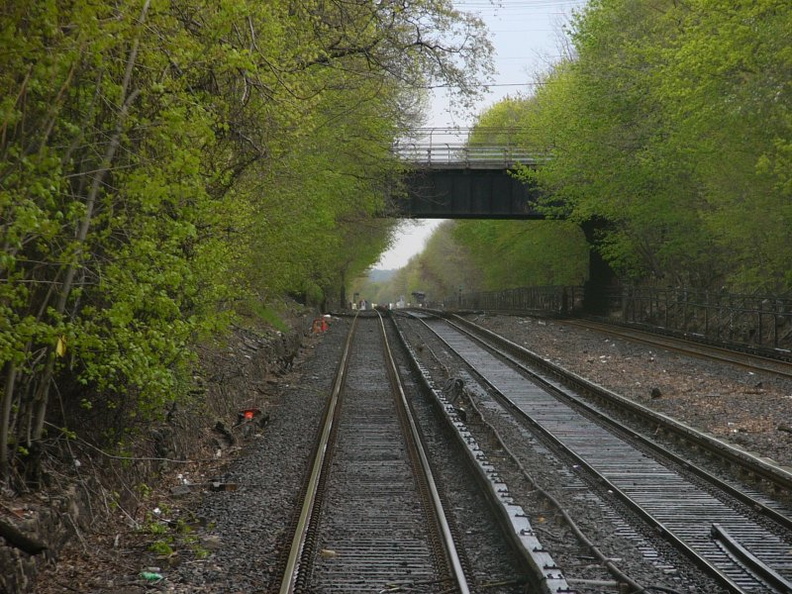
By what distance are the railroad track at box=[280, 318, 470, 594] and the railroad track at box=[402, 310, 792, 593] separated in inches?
81.9

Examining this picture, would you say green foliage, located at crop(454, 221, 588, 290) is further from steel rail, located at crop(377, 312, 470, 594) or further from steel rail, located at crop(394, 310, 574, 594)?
steel rail, located at crop(394, 310, 574, 594)

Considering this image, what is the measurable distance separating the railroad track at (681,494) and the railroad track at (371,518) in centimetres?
208

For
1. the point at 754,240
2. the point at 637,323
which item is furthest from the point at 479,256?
the point at 754,240

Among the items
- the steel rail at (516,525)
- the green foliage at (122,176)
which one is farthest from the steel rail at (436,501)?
the green foliage at (122,176)

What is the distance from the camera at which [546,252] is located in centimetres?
5506

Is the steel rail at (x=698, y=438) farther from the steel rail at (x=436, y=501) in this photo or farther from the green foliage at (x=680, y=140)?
the green foliage at (x=680, y=140)

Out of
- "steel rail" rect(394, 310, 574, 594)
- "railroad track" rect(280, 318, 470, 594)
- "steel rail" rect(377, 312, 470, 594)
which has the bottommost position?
"railroad track" rect(280, 318, 470, 594)

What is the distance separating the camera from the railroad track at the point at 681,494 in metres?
7.57

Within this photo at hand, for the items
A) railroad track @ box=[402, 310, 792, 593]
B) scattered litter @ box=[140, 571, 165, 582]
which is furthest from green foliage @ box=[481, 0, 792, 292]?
scattered litter @ box=[140, 571, 165, 582]

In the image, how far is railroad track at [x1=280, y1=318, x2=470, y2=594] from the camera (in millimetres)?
7184

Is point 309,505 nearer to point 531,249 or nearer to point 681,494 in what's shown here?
point 681,494

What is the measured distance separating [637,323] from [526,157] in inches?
442

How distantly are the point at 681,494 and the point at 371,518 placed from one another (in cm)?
362

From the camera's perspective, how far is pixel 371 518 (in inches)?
355
